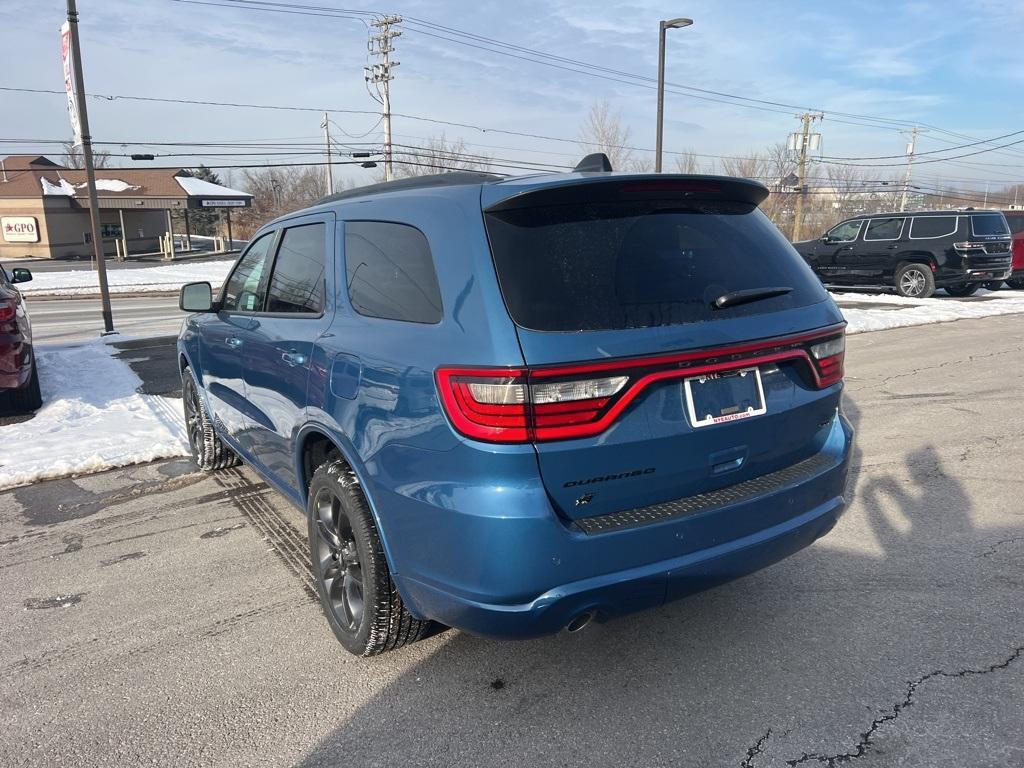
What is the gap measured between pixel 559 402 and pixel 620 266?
564mm

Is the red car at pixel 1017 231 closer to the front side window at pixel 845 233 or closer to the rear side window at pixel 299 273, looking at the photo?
the front side window at pixel 845 233

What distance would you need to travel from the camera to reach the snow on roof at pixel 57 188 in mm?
44438

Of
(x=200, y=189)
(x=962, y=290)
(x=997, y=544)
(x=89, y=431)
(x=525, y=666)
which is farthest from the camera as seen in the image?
(x=200, y=189)

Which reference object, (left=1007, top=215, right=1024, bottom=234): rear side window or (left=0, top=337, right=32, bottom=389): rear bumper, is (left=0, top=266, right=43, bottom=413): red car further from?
(left=1007, top=215, right=1024, bottom=234): rear side window

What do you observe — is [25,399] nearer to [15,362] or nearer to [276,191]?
[15,362]

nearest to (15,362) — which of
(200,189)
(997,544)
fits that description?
(997,544)

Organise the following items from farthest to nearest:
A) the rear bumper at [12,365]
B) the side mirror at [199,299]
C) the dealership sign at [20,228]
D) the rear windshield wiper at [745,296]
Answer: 1. the dealership sign at [20,228]
2. the rear bumper at [12,365]
3. the side mirror at [199,299]
4. the rear windshield wiper at [745,296]

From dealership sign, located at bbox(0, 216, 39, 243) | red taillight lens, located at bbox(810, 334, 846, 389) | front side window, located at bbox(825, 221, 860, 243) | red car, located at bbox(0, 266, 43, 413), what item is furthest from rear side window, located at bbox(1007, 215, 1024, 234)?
dealership sign, located at bbox(0, 216, 39, 243)

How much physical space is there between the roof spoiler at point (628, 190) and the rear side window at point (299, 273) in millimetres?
1195

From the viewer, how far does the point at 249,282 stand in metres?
4.25

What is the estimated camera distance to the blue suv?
2.24 meters

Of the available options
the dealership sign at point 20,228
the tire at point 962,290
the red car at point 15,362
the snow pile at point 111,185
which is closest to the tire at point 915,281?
the tire at point 962,290

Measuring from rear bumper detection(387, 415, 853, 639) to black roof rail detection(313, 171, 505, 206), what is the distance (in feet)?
4.41

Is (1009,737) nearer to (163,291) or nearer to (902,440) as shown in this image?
(902,440)
